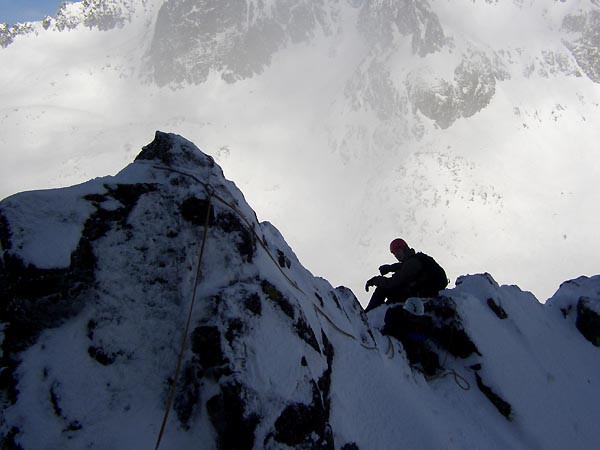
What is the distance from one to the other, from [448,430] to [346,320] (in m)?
A: 1.62

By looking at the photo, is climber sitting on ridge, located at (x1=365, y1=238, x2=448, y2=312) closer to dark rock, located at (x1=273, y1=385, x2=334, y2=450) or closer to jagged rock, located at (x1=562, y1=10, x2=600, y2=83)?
dark rock, located at (x1=273, y1=385, x2=334, y2=450)

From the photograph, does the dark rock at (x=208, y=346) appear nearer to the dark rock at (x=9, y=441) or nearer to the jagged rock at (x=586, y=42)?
the dark rock at (x=9, y=441)

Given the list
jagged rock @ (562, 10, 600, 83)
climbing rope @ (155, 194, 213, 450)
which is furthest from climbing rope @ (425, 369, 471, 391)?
jagged rock @ (562, 10, 600, 83)

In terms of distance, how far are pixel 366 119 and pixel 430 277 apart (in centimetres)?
5850

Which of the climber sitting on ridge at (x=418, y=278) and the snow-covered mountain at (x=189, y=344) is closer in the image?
the snow-covered mountain at (x=189, y=344)

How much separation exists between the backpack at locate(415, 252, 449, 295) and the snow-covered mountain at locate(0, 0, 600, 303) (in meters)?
37.6

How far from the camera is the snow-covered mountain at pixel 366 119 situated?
162ft

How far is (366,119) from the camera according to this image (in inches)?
2458

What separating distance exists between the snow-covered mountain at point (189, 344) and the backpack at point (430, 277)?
1551mm

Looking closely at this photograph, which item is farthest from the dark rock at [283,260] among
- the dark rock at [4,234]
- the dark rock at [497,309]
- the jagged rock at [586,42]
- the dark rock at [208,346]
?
the jagged rock at [586,42]

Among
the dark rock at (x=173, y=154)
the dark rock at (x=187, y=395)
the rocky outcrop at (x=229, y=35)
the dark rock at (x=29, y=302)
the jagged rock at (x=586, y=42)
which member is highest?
the rocky outcrop at (x=229, y=35)

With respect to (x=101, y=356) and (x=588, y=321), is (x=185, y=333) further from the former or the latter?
(x=588, y=321)

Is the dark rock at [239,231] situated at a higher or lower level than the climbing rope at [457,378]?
higher

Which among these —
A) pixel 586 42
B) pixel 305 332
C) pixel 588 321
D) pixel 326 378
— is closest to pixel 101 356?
pixel 305 332
